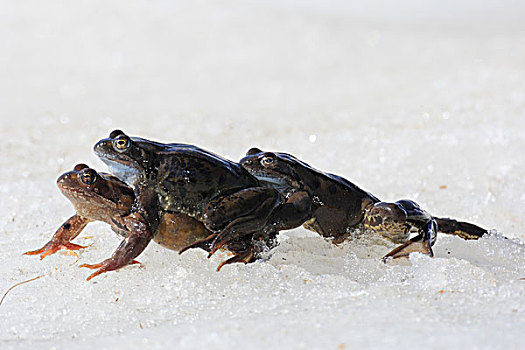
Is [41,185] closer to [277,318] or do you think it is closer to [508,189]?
[277,318]

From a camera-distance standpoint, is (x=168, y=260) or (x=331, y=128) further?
(x=331, y=128)

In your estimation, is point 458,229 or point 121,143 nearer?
point 121,143

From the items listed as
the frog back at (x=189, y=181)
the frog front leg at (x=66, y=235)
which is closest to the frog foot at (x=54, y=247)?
the frog front leg at (x=66, y=235)

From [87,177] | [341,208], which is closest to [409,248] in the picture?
[341,208]

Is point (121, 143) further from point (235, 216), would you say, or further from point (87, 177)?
point (235, 216)

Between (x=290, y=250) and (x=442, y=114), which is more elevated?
(x=442, y=114)

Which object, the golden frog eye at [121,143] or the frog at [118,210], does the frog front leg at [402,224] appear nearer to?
the frog at [118,210]

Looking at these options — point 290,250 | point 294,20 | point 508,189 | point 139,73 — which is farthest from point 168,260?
point 294,20

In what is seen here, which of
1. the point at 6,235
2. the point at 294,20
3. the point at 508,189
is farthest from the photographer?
the point at 294,20
